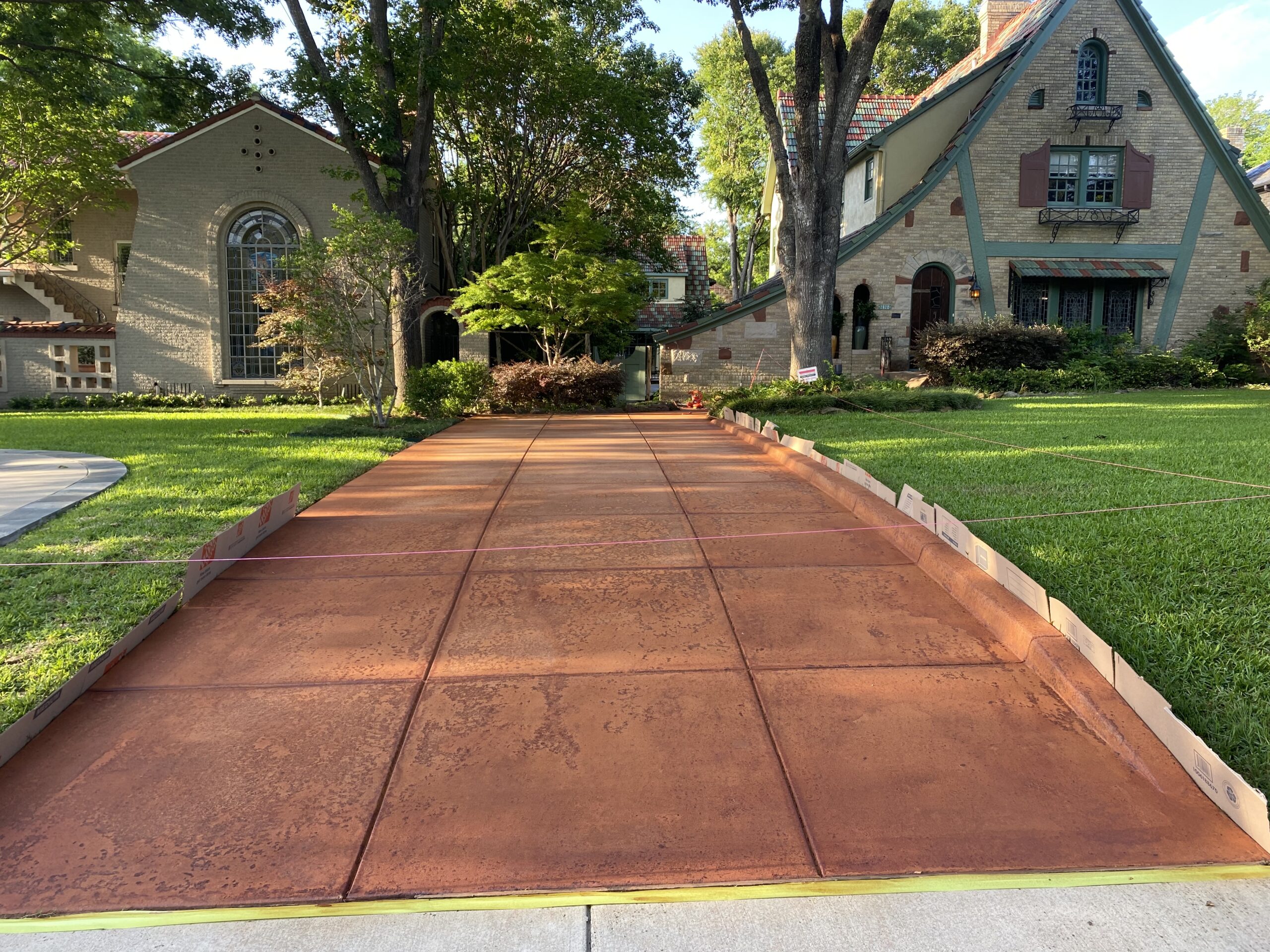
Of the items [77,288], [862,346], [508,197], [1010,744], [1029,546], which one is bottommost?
Result: [1010,744]

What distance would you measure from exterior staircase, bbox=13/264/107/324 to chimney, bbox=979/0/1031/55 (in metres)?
27.7

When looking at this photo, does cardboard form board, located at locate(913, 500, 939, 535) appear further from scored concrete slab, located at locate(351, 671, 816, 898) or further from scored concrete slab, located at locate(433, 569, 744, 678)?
scored concrete slab, located at locate(351, 671, 816, 898)

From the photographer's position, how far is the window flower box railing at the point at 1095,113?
20797mm

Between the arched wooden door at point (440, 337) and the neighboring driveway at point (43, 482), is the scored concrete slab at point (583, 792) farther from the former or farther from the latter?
the arched wooden door at point (440, 337)

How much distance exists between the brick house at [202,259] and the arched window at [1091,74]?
17604mm

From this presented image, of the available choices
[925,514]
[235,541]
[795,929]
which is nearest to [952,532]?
[925,514]

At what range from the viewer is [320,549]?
5926 mm

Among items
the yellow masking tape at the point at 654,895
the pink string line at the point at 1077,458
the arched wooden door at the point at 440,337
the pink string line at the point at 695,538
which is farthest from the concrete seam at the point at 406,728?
the arched wooden door at the point at 440,337

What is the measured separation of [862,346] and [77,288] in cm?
2202

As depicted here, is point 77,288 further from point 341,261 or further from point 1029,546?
point 1029,546

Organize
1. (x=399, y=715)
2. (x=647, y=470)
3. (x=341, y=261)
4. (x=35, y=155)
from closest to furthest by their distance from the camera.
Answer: (x=399, y=715), (x=647, y=470), (x=341, y=261), (x=35, y=155)

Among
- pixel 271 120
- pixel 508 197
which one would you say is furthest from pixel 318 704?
pixel 508 197

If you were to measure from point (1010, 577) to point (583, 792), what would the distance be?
112 inches

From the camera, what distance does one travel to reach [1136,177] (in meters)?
21.2
